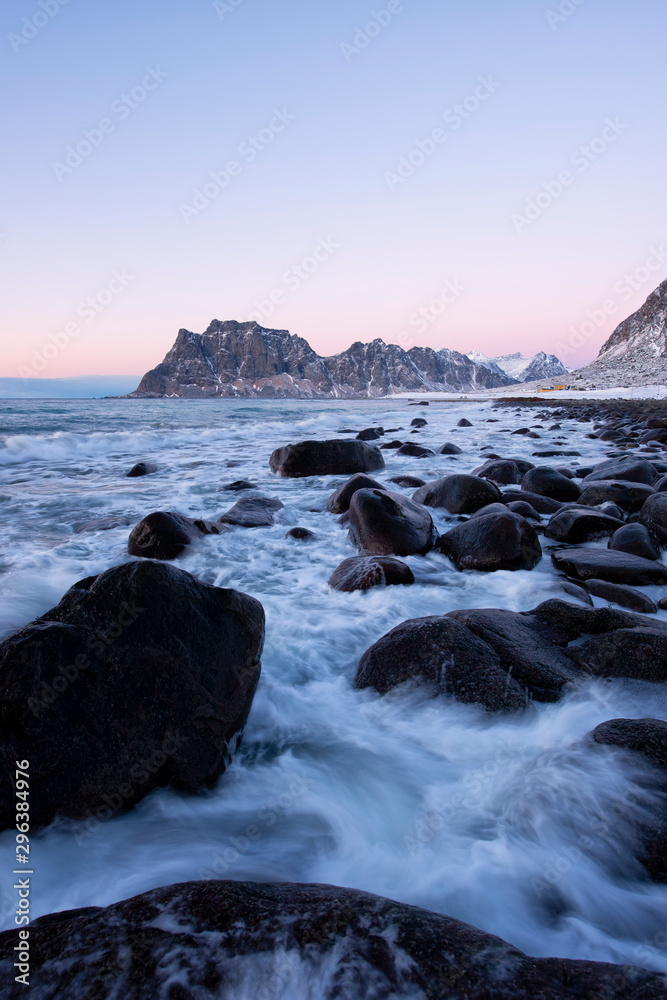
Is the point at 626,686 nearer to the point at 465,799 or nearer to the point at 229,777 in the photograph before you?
the point at 465,799

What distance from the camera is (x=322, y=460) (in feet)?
33.8

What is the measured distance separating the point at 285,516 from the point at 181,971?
607 cm

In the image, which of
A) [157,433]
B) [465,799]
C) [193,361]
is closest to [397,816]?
[465,799]

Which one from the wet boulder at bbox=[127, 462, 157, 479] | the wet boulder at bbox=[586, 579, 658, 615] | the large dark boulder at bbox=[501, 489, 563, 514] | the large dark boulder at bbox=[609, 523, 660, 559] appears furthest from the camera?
the wet boulder at bbox=[127, 462, 157, 479]

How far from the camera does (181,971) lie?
1209mm

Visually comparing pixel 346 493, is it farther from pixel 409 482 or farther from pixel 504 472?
pixel 504 472

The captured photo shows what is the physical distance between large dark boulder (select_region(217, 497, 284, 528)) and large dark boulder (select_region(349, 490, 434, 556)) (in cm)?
175

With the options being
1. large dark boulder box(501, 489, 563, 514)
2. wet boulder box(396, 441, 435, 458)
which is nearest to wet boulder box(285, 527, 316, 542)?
large dark boulder box(501, 489, 563, 514)

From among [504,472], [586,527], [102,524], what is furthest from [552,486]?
[102,524]

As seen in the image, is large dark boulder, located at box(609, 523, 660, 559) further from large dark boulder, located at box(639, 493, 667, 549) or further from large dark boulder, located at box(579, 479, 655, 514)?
large dark boulder, located at box(579, 479, 655, 514)

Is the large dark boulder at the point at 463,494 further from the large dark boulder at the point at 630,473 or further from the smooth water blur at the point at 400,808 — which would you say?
the smooth water blur at the point at 400,808

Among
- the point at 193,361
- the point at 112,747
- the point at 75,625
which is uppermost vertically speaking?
the point at 193,361

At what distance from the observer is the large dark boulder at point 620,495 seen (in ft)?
20.5

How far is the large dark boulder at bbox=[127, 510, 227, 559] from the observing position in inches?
214
